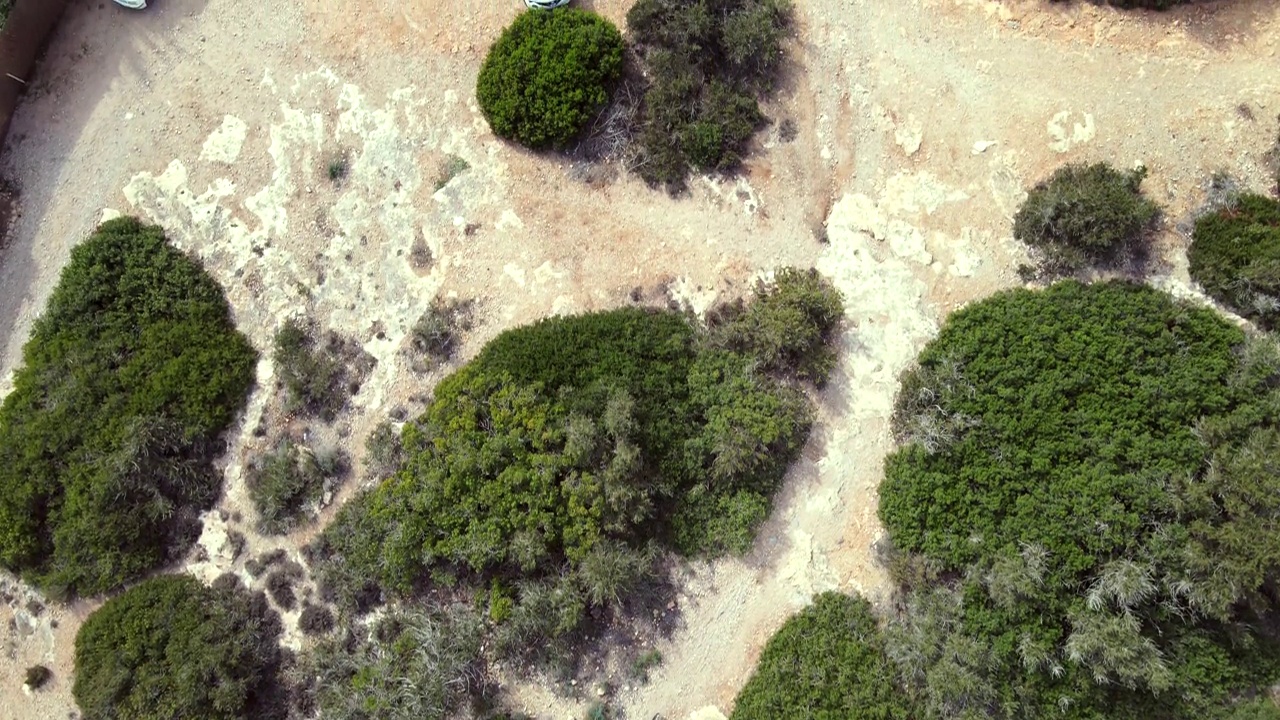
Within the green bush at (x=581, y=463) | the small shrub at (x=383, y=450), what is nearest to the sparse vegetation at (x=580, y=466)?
the green bush at (x=581, y=463)

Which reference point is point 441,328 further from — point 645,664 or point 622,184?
point 645,664

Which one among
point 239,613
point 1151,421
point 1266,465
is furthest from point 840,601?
point 239,613

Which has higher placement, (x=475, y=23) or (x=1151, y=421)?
(x=475, y=23)

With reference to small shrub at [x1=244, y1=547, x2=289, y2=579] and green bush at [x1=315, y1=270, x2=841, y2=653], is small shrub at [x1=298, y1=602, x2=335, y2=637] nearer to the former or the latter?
green bush at [x1=315, y1=270, x2=841, y2=653]

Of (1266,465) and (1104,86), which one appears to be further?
(1104,86)

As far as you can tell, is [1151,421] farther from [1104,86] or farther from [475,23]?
[475,23]

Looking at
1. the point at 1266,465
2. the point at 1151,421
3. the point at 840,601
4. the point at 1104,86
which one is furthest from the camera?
the point at 1104,86

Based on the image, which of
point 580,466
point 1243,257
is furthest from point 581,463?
point 1243,257
